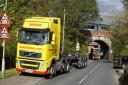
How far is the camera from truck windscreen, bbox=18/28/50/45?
87.3 feet

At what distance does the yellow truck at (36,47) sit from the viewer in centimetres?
2656

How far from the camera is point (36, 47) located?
87.1 feet

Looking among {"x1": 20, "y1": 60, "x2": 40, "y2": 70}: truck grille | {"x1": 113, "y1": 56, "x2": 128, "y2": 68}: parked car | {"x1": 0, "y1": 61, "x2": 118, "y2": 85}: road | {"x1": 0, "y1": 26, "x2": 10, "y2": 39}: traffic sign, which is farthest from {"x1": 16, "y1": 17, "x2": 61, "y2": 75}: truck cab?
{"x1": 113, "y1": 56, "x2": 128, "y2": 68}: parked car

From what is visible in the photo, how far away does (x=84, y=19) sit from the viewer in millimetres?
85000

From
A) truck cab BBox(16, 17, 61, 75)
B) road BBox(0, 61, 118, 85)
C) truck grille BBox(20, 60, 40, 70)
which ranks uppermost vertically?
truck cab BBox(16, 17, 61, 75)

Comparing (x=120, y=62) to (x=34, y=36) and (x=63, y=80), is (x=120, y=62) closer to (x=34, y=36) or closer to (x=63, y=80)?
(x=63, y=80)

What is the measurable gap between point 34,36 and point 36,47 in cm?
75

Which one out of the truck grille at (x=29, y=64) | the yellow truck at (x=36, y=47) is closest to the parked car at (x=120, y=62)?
the yellow truck at (x=36, y=47)

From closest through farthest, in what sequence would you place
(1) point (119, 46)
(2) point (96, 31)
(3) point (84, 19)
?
(3) point (84, 19) < (1) point (119, 46) < (2) point (96, 31)

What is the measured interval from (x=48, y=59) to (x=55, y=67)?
1838 mm

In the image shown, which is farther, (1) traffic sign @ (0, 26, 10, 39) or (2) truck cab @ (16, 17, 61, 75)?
(2) truck cab @ (16, 17, 61, 75)

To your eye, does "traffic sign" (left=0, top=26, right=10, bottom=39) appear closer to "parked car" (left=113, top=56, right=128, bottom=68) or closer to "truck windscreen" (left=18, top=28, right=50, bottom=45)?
"truck windscreen" (left=18, top=28, right=50, bottom=45)

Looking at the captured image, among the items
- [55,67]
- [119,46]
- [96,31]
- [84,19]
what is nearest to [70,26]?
[84,19]

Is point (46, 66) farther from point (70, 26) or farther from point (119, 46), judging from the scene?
point (119, 46)
